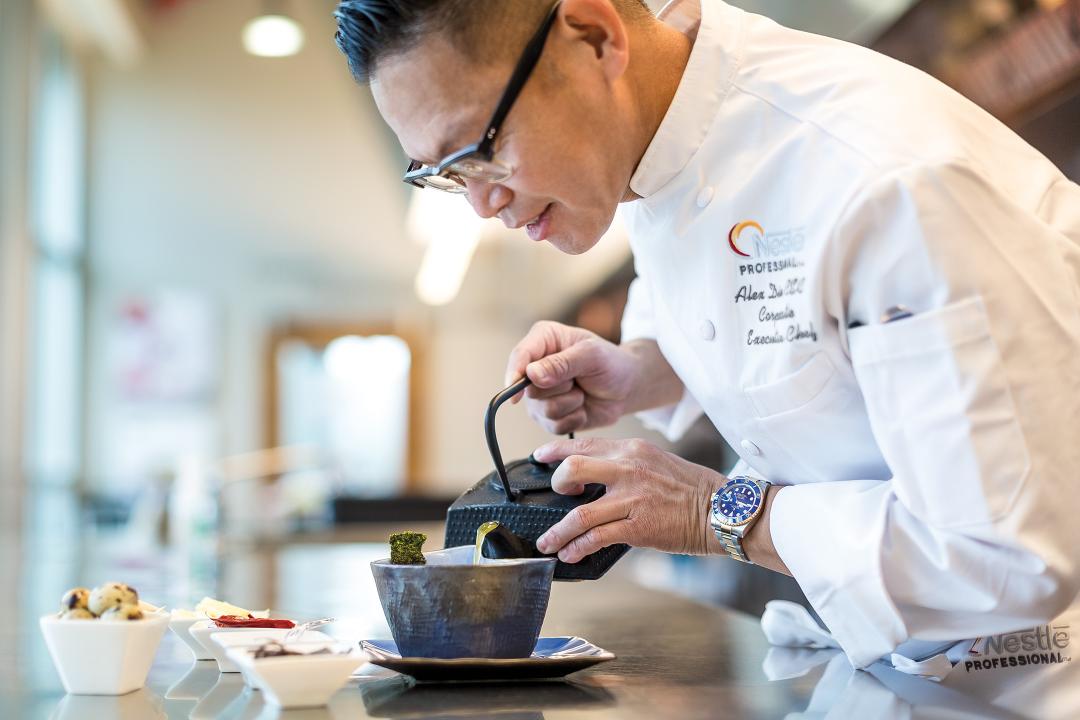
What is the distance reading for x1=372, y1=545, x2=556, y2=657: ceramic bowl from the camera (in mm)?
885

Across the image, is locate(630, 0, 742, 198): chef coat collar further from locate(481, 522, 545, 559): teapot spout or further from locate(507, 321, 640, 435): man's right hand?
locate(481, 522, 545, 559): teapot spout

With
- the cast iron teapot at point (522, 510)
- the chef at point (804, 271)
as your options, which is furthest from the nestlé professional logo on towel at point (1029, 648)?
the cast iron teapot at point (522, 510)

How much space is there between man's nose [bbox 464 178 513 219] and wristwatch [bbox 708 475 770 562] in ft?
1.28

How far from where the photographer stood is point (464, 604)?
2.93ft

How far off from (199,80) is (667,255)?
8.76 meters

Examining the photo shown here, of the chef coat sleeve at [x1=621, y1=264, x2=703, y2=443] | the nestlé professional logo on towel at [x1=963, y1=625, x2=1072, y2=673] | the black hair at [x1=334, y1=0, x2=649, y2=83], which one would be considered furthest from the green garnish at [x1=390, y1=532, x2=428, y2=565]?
the chef coat sleeve at [x1=621, y1=264, x2=703, y2=443]

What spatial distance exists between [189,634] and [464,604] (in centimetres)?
33

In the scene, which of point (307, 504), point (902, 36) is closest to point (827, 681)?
point (902, 36)

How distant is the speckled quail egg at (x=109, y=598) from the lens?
89 cm

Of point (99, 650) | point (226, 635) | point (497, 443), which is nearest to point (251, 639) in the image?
point (226, 635)

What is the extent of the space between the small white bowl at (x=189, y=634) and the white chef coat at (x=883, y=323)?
0.57 m

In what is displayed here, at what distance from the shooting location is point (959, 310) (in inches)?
35.6

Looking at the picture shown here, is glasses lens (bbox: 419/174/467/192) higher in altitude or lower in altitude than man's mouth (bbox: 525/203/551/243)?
higher

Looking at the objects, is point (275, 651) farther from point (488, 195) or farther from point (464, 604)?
point (488, 195)
